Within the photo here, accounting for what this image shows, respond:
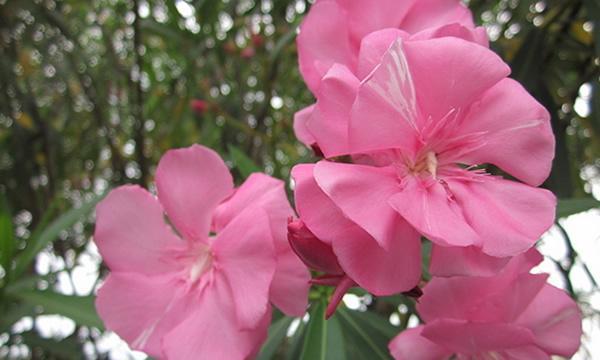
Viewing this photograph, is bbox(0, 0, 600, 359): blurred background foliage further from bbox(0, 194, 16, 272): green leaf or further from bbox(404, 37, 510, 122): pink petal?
bbox(404, 37, 510, 122): pink petal

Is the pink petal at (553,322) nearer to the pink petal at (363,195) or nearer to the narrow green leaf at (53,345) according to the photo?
the pink petal at (363,195)

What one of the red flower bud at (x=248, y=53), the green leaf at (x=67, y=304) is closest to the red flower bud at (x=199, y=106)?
the red flower bud at (x=248, y=53)

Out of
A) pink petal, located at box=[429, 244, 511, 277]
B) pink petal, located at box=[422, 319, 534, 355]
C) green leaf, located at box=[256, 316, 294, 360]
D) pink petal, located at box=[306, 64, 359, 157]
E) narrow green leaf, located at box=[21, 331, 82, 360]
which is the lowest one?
narrow green leaf, located at box=[21, 331, 82, 360]

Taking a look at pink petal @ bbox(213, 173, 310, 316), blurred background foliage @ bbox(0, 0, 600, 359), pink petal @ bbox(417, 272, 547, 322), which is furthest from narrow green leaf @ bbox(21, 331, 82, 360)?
pink petal @ bbox(417, 272, 547, 322)

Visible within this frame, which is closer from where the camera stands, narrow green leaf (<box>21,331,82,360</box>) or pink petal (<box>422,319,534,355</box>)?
pink petal (<box>422,319,534,355</box>)

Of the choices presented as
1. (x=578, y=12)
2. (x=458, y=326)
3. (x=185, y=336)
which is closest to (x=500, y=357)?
(x=458, y=326)
